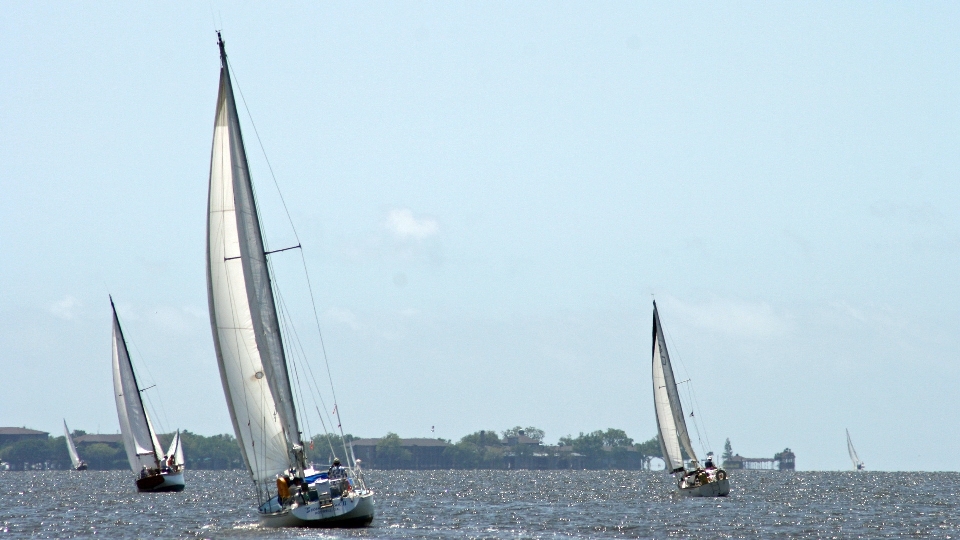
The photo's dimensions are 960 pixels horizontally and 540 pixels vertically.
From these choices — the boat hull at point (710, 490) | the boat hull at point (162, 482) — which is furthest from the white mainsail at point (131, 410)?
the boat hull at point (710, 490)

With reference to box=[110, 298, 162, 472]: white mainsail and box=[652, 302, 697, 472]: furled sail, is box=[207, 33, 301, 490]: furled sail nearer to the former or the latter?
box=[652, 302, 697, 472]: furled sail

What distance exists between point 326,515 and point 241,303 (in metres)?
7.29

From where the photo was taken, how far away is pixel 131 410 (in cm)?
8269

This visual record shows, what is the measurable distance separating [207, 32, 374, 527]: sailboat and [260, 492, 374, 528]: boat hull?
32 millimetres

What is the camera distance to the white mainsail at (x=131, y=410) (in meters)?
82.2

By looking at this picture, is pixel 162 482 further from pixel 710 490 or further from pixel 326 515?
pixel 326 515

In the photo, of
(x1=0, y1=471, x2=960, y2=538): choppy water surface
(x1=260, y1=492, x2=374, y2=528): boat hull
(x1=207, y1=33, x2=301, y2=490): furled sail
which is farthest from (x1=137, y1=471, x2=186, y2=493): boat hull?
(x1=207, y1=33, x2=301, y2=490): furled sail

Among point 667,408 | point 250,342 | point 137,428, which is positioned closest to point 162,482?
point 137,428

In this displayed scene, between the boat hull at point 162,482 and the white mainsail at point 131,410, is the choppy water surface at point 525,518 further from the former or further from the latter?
the white mainsail at point 131,410

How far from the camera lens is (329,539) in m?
38.1

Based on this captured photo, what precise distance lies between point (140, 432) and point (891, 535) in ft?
170

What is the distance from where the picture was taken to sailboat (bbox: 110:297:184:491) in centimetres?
8175

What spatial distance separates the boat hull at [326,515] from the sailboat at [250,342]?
0.10ft

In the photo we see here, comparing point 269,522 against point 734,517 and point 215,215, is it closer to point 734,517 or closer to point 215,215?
point 215,215
